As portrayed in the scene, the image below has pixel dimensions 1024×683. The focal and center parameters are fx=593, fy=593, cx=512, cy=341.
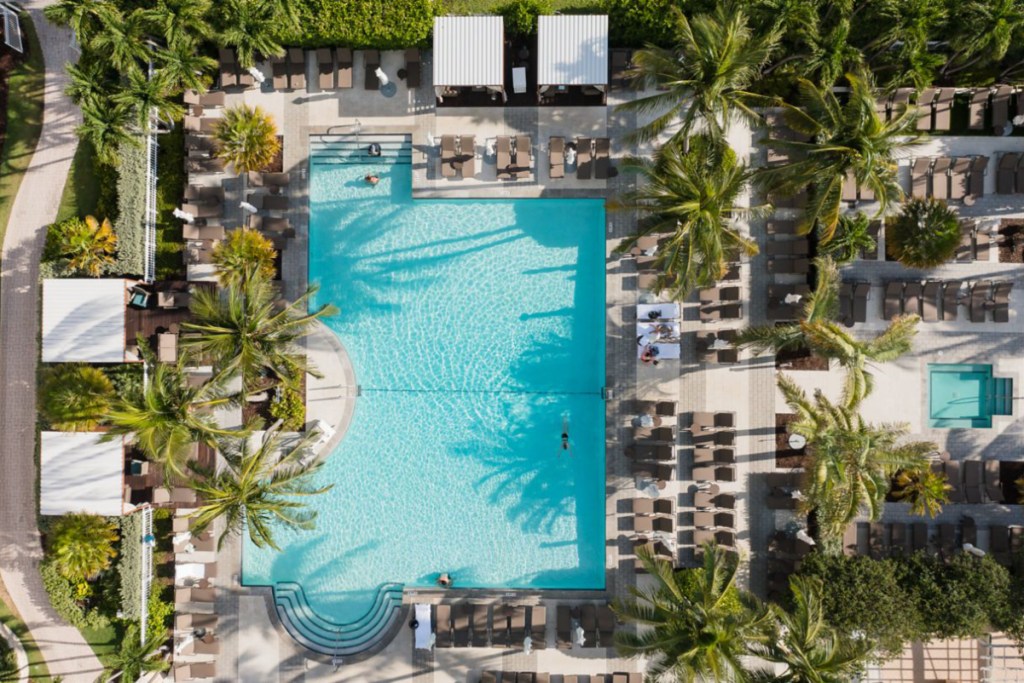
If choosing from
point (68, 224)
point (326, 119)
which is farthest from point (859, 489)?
point (68, 224)

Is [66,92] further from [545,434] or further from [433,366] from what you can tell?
[545,434]

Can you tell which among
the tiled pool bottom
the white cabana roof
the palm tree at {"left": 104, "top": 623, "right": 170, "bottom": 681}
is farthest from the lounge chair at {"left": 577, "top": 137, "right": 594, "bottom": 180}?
the palm tree at {"left": 104, "top": 623, "right": 170, "bottom": 681}

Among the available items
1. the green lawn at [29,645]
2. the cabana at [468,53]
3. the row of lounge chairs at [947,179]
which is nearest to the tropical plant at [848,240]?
the row of lounge chairs at [947,179]

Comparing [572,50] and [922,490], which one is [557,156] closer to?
[572,50]

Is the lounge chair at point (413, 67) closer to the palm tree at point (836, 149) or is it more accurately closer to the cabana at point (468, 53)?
the cabana at point (468, 53)

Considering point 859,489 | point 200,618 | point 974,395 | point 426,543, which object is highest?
point 974,395
